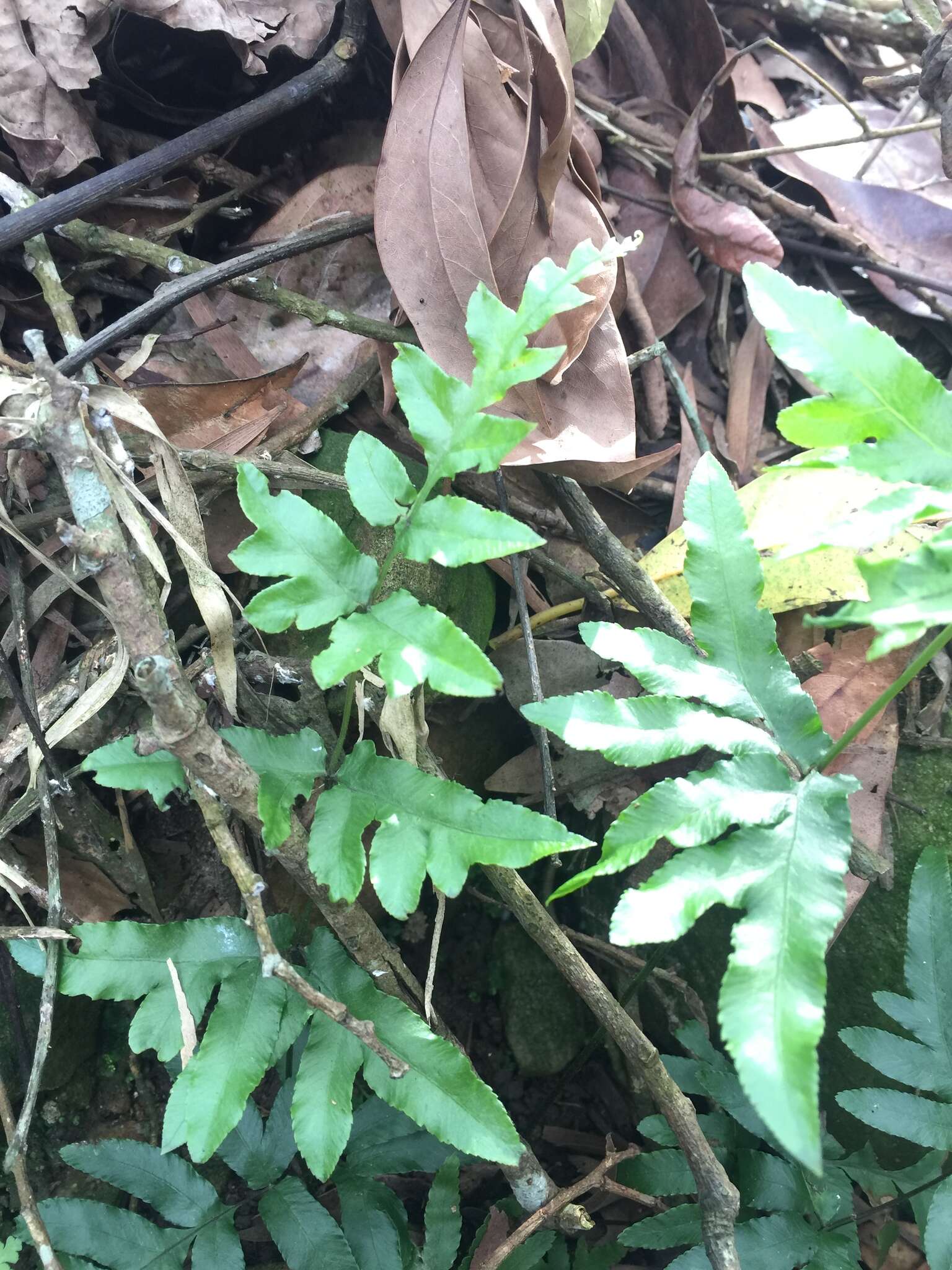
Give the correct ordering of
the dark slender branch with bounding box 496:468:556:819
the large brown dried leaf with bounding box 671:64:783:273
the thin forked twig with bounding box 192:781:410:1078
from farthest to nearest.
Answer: the large brown dried leaf with bounding box 671:64:783:273 → the dark slender branch with bounding box 496:468:556:819 → the thin forked twig with bounding box 192:781:410:1078

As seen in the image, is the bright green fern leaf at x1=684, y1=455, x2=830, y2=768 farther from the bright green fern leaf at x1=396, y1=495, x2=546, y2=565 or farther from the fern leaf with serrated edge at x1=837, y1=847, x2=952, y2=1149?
the fern leaf with serrated edge at x1=837, y1=847, x2=952, y2=1149

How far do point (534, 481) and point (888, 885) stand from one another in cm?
129

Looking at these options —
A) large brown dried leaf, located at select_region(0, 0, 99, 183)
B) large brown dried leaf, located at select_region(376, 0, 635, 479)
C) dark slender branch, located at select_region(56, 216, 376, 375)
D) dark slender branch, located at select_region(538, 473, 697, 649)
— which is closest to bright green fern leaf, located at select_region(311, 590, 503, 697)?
large brown dried leaf, located at select_region(376, 0, 635, 479)

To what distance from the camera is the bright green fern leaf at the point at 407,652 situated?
45.9 inches

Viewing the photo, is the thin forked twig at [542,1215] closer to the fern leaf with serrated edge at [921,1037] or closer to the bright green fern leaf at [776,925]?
the fern leaf with serrated edge at [921,1037]

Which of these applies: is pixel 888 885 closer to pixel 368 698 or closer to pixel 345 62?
pixel 368 698

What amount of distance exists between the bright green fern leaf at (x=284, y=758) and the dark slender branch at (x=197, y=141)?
42.4 inches

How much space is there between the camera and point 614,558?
1861mm

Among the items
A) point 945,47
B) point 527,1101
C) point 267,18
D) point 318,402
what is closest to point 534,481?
point 318,402

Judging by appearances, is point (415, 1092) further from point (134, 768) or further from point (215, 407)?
point (215, 407)

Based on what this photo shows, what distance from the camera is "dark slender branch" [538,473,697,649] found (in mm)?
1839

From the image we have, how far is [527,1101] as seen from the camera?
88.9 inches

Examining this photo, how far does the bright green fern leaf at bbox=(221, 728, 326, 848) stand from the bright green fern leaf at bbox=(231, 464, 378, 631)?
253 millimetres

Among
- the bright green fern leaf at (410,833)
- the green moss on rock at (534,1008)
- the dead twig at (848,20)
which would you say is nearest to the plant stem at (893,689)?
the bright green fern leaf at (410,833)
